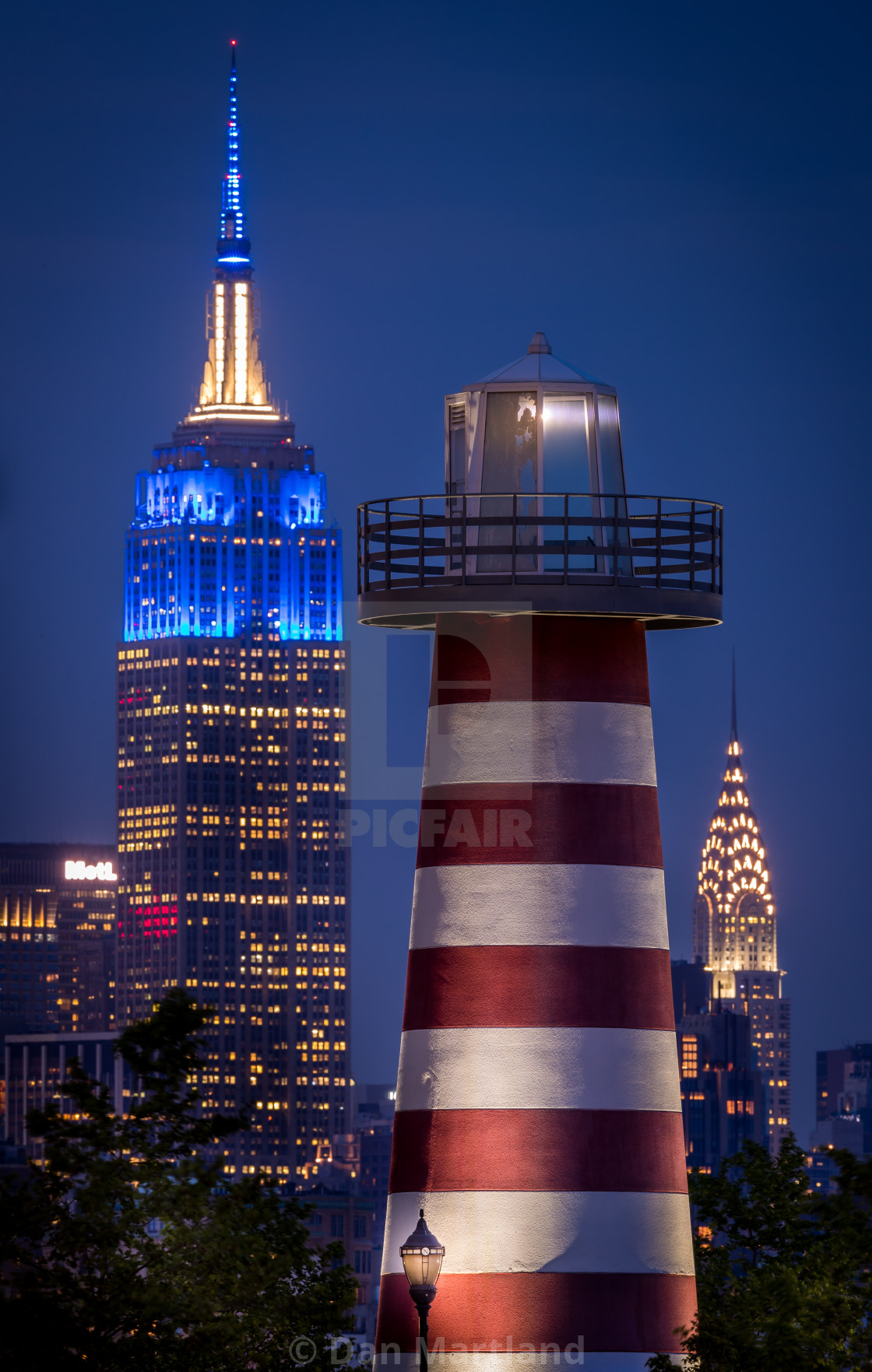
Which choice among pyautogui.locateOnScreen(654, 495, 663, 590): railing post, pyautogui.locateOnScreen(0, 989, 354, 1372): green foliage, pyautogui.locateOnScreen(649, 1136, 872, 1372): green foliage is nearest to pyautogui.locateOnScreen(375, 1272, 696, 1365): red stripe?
pyautogui.locateOnScreen(649, 1136, 872, 1372): green foliage

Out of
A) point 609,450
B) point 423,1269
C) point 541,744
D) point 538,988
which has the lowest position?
point 423,1269

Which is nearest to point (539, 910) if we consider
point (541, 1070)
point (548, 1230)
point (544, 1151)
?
point (541, 1070)

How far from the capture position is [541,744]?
67.3ft

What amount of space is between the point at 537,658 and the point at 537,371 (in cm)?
217

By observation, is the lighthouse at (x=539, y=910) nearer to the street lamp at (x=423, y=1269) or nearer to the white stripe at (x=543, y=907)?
the white stripe at (x=543, y=907)

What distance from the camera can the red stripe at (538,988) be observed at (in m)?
20.1

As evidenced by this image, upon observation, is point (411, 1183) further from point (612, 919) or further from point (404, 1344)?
point (612, 919)

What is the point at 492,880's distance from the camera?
2034 cm

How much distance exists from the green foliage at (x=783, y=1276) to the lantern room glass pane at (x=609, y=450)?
536cm

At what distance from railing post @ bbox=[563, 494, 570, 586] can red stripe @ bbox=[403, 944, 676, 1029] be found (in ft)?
9.00

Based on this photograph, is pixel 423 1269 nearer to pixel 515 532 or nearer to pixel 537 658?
pixel 537 658

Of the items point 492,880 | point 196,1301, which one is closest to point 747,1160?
point 196,1301

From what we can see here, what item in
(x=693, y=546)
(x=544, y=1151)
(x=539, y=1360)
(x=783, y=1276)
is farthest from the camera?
(x=783, y=1276)

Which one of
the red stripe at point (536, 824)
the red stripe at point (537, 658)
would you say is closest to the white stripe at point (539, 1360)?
the red stripe at point (536, 824)
